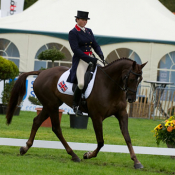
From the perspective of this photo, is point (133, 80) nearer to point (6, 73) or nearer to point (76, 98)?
point (76, 98)

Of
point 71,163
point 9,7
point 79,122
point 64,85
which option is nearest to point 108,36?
point 79,122

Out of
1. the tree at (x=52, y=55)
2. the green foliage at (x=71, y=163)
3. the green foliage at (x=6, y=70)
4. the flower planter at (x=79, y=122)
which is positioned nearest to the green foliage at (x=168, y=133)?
the green foliage at (x=71, y=163)

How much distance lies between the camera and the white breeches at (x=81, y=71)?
24.0 feet

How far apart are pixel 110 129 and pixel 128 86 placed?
6417mm

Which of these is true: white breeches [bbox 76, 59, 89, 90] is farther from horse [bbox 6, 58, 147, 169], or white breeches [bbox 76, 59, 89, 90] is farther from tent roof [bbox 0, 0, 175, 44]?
tent roof [bbox 0, 0, 175, 44]

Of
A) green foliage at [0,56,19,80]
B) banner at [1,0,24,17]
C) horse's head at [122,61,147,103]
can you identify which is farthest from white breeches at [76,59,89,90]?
banner at [1,0,24,17]

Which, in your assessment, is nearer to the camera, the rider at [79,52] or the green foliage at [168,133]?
the rider at [79,52]

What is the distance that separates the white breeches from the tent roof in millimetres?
12057

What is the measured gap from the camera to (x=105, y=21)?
2044cm

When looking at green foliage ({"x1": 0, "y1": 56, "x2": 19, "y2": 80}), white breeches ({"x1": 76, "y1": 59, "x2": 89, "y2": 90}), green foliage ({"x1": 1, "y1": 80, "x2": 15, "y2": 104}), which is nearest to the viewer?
white breeches ({"x1": 76, "y1": 59, "x2": 89, "y2": 90})

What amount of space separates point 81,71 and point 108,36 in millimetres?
12262

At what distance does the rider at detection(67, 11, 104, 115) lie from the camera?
24.1 ft

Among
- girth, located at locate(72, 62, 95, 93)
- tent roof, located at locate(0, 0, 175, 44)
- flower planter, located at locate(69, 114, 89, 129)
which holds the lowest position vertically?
flower planter, located at locate(69, 114, 89, 129)

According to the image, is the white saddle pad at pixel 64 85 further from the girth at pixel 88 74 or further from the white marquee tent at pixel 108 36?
the white marquee tent at pixel 108 36
